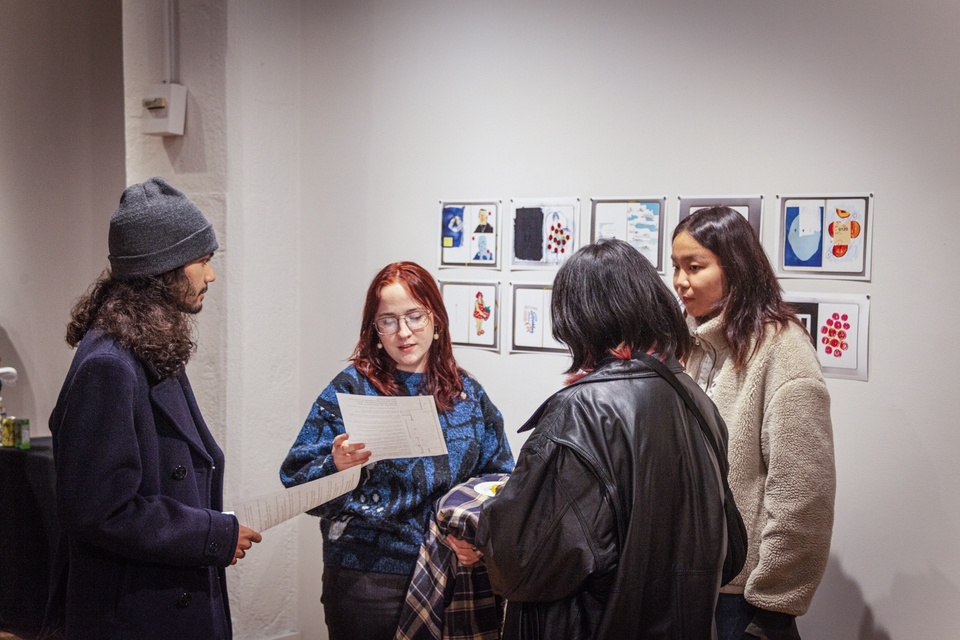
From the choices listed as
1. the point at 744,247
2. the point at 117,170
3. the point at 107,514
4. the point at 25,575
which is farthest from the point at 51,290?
the point at 744,247

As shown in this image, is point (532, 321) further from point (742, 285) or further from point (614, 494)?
point (614, 494)

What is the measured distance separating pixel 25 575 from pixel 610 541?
109 inches

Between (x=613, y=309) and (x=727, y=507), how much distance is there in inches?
19.4

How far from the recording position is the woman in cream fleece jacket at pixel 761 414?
6.88ft

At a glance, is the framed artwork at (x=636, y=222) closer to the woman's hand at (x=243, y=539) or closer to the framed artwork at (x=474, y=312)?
the framed artwork at (x=474, y=312)

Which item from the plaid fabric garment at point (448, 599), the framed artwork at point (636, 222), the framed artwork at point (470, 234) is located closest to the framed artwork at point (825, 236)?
the framed artwork at point (636, 222)

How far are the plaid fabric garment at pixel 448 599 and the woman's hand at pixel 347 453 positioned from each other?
226 millimetres

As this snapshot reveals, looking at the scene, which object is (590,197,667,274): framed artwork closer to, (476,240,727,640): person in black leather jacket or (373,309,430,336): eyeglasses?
(373,309,430,336): eyeglasses

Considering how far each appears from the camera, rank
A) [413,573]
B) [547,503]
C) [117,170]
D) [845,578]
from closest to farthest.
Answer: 1. [547,503]
2. [413,573]
3. [845,578]
4. [117,170]

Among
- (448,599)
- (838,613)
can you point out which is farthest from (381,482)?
(838,613)

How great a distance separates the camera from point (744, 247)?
224 cm

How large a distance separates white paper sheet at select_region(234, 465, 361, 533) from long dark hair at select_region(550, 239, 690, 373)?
2.37 ft

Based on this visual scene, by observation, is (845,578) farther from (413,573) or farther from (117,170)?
(117,170)

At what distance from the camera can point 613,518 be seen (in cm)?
169
